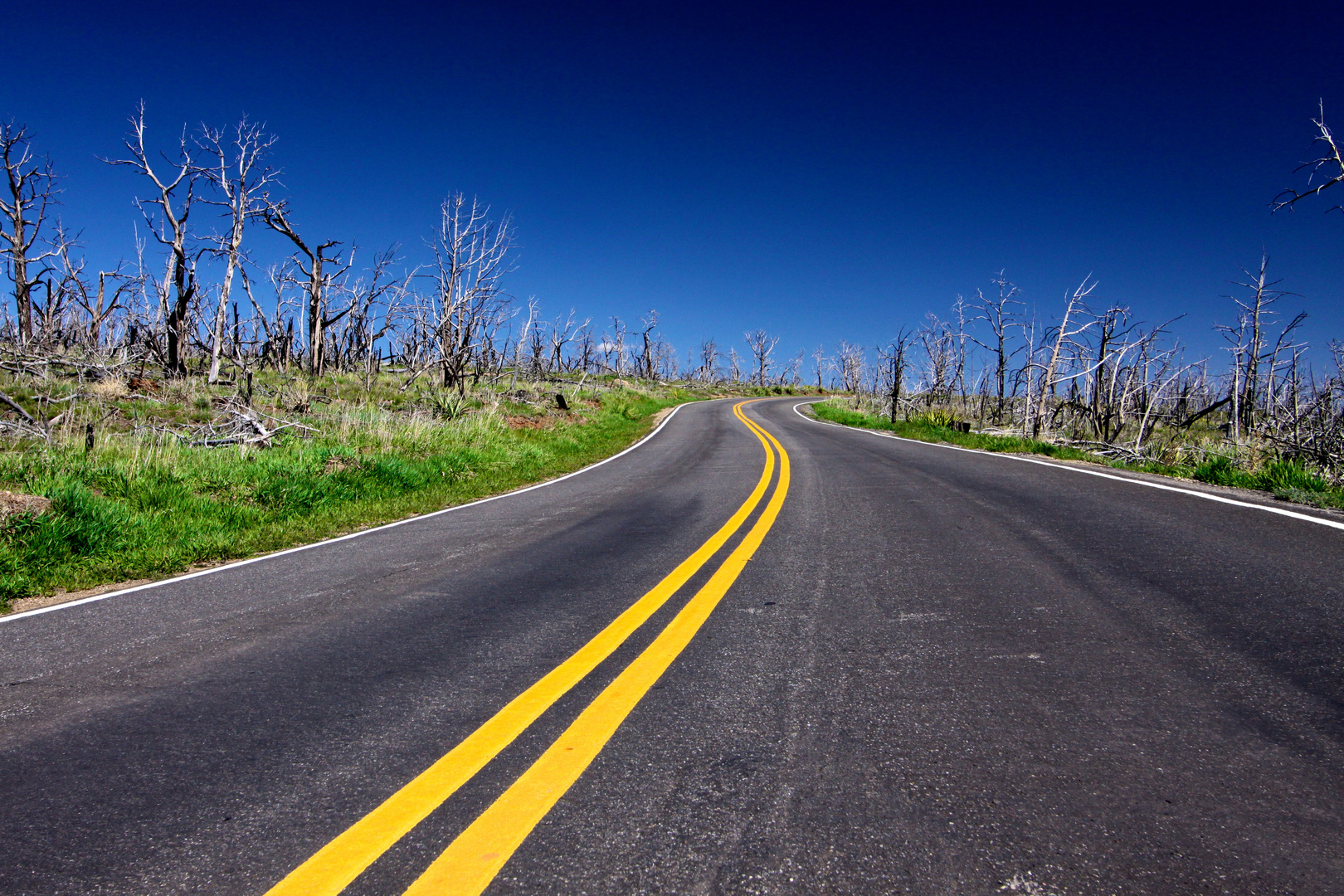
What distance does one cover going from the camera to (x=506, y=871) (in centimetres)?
156

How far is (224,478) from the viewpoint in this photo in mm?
8117

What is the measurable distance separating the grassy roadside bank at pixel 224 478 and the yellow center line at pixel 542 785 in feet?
14.9

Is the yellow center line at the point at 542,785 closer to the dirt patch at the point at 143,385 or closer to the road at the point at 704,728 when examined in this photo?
the road at the point at 704,728

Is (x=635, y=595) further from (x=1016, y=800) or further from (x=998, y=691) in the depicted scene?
(x=1016, y=800)

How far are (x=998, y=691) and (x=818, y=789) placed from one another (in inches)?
39.7

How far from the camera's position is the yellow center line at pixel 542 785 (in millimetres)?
1553

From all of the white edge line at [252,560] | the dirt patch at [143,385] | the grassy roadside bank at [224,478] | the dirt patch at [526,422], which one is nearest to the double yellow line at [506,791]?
the white edge line at [252,560]

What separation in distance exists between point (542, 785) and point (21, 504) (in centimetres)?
674

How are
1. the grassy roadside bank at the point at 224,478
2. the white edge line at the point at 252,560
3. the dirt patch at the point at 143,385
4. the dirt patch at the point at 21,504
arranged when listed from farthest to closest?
the dirt patch at the point at 143,385
the dirt patch at the point at 21,504
the grassy roadside bank at the point at 224,478
the white edge line at the point at 252,560

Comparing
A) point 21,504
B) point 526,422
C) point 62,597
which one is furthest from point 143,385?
point 62,597

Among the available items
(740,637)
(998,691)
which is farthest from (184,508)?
(998,691)

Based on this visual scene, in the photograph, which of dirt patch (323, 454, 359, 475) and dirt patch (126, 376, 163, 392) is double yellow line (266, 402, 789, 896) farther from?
dirt patch (126, 376, 163, 392)

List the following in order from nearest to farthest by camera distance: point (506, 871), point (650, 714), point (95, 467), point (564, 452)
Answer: point (506, 871) < point (650, 714) < point (95, 467) < point (564, 452)

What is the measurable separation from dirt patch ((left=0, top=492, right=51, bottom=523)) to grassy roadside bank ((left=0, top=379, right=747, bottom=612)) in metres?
0.05
